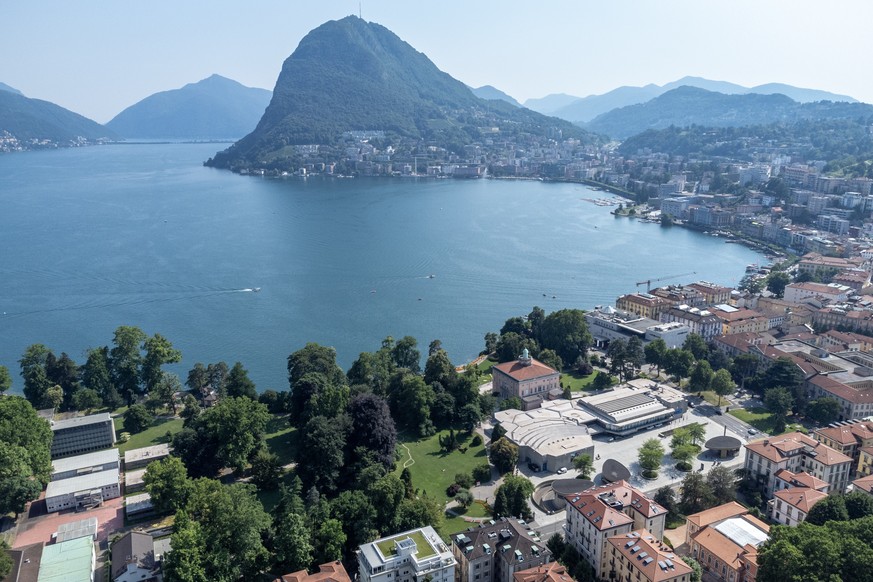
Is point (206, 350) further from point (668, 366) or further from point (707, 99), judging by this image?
point (707, 99)

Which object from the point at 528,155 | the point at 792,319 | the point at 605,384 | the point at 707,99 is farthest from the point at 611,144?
the point at 605,384

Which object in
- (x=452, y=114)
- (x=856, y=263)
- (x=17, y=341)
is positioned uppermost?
(x=452, y=114)

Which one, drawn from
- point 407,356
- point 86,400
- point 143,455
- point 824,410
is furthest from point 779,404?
point 86,400

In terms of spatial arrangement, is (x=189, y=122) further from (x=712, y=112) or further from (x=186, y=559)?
(x=186, y=559)

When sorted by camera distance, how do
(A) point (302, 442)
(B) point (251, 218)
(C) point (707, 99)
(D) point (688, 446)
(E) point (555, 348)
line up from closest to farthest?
1. (A) point (302, 442)
2. (D) point (688, 446)
3. (E) point (555, 348)
4. (B) point (251, 218)
5. (C) point (707, 99)

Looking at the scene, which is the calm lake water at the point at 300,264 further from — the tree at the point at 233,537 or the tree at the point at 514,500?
the tree at the point at 514,500
